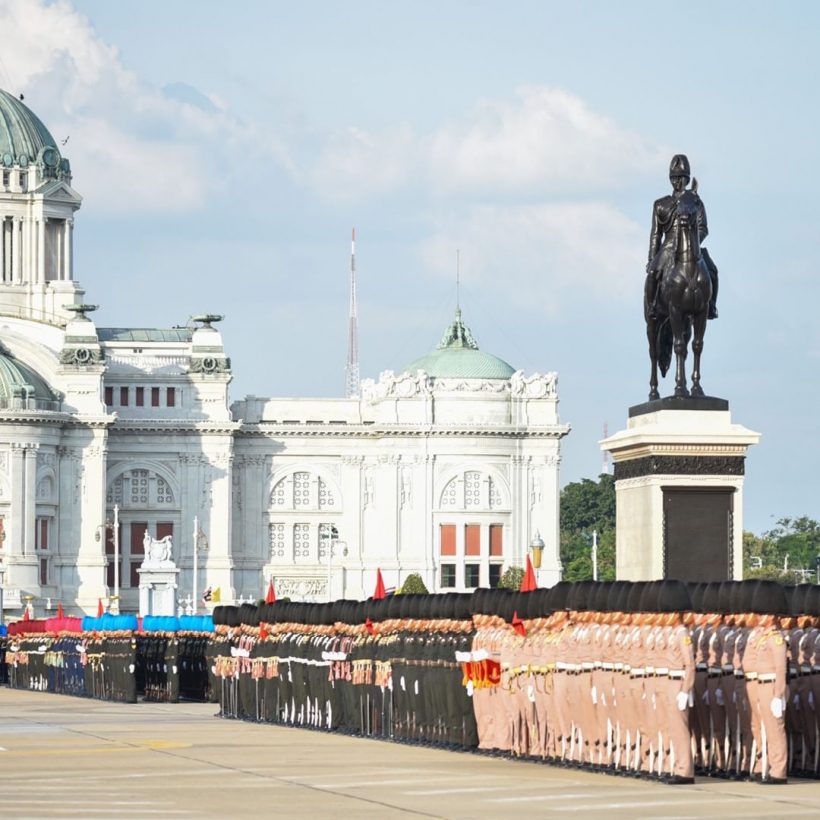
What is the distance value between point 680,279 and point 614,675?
16.9 ft

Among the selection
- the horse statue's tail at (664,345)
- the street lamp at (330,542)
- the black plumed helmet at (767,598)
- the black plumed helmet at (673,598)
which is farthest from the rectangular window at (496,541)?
the black plumed helmet at (767,598)

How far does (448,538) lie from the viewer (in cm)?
14500

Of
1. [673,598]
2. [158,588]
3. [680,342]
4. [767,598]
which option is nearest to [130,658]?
[680,342]

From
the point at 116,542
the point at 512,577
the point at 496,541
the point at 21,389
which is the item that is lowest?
the point at 512,577

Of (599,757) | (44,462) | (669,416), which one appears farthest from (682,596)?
(44,462)

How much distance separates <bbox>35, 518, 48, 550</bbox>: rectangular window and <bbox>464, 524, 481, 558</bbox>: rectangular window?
21.5 metres

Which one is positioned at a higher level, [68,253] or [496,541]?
[68,253]

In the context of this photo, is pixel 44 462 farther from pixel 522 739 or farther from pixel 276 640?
pixel 522 739

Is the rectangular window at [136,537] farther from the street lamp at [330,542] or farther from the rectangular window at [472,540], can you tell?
the rectangular window at [472,540]

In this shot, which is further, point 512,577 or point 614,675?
point 512,577

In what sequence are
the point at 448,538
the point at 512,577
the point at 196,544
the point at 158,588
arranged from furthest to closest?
the point at 448,538, the point at 196,544, the point at 512,577, the point at 158,588

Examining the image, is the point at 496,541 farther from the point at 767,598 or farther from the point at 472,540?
the point at 767,598

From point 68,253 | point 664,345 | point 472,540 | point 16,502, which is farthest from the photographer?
point 68,253

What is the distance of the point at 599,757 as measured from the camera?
26.6 m
